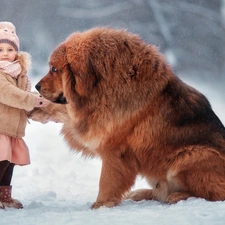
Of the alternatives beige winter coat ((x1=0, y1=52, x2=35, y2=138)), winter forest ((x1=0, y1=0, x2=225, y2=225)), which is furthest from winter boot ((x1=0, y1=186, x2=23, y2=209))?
winter forest ((x1=0, y1=0, x2=225, y2=225))

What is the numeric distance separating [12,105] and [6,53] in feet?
1.84

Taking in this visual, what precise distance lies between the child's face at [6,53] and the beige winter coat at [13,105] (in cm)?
21

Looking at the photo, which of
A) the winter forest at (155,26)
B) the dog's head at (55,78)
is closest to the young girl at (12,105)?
the dog's head at (55,78)

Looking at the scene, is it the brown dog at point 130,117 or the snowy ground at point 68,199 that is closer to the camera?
the snowy ground at point 68,199

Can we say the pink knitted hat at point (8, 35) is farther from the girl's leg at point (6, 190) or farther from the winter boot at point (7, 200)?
the winter boot at point (7, 200)

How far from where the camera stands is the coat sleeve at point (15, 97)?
152 inches

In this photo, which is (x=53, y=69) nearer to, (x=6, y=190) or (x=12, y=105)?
(x=12, y=105)

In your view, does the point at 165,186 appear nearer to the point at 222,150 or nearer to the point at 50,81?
the point at 222,150

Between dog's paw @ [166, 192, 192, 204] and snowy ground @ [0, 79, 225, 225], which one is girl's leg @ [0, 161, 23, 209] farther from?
dog's paw @ [166, 192, 192, 204]

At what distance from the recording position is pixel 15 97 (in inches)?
152

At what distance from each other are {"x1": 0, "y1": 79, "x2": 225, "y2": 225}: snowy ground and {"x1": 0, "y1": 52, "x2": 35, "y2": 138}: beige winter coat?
0.58m

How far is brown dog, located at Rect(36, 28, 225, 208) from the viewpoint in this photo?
3.61 meters

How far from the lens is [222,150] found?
3.64 m

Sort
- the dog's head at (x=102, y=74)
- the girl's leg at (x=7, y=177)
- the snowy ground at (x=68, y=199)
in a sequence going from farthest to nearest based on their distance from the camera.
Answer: the girl's leg at (x=7, y=177) → the dog's head at (x=102, y=74) → the snowy ground at (x=68, y=199)
